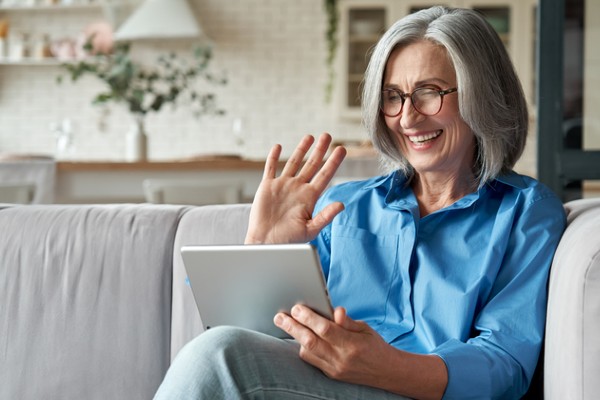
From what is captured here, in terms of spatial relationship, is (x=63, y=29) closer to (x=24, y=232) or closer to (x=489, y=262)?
(x=24, y=232)

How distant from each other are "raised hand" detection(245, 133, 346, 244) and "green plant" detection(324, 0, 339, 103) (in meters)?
5.62

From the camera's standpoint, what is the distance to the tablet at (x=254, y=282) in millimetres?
1388

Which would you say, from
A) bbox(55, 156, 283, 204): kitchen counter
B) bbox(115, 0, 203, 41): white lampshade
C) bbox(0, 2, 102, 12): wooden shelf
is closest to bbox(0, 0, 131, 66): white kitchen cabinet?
bbox(0, 2, 102, 12): wooden shelf

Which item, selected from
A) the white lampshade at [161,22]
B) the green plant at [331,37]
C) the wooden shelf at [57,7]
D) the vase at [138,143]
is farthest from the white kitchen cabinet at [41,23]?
the vase at [138,143]

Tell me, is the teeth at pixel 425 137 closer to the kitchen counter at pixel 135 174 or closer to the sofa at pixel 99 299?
the sofa at pixel 99 299

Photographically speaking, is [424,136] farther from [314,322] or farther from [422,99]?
[314,322]

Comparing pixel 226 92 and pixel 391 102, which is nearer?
pixel 391 102

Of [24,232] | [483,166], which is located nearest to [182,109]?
[24,232]

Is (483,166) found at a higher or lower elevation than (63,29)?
lower

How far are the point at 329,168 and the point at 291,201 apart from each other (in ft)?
0.32

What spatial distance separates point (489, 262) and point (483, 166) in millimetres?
221

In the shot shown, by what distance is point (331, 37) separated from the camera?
723cm

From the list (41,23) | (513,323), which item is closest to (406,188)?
(513,323)

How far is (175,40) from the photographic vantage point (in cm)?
750
